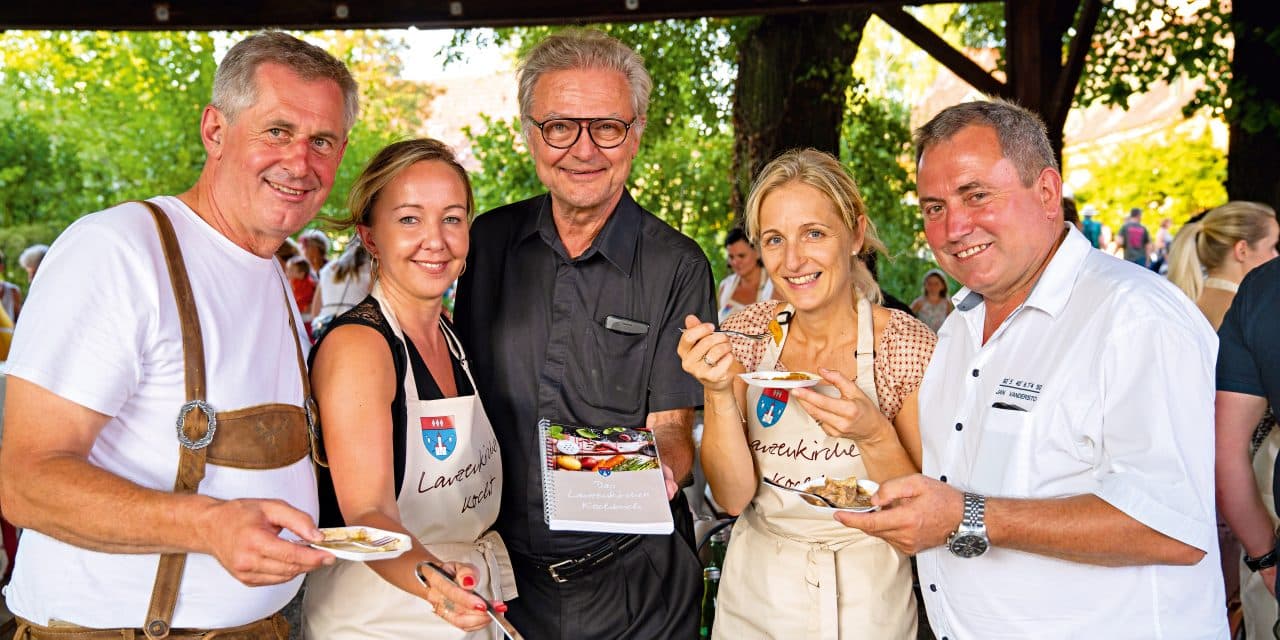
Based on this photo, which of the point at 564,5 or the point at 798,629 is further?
the point at 564,5

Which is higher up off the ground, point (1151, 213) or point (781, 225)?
point (1151, 213)

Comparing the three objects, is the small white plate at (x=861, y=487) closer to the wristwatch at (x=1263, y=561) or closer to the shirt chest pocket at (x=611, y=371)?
the shirt chest pocket at (x=611, y=371)

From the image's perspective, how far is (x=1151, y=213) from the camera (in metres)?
26.6

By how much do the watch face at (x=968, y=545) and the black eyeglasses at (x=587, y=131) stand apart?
1318 mm

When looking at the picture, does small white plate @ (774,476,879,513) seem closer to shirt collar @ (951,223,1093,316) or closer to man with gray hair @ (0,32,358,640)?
shirt collar @ (951,223,1093,316)

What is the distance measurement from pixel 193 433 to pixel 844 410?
55.4 inches

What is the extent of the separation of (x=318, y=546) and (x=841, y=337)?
1645 millimetres

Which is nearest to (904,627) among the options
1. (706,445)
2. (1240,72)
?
(706,445)

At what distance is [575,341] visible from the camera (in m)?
2.78

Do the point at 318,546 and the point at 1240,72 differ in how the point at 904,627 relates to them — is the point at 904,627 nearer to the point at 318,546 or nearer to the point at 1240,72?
the point at 318,546

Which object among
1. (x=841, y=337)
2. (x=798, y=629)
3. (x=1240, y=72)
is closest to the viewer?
(x=798, y=629)

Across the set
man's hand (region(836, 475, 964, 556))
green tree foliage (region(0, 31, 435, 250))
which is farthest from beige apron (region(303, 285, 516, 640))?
green tree foliage (region(0, 31, 435, 250))

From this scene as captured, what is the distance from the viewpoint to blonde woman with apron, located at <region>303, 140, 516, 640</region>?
2113 mm

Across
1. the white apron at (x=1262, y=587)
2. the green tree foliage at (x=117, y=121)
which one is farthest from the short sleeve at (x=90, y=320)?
the green tree foliage at (x=117, y=121)
